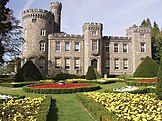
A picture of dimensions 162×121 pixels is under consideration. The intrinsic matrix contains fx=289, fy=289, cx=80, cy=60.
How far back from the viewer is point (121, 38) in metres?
49.9

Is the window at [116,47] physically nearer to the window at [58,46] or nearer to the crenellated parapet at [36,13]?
the window at [58,46]

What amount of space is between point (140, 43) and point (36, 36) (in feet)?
57.4

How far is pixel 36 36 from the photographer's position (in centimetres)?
4672

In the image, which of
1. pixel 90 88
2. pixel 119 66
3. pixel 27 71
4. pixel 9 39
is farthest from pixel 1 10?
pixel 119 66

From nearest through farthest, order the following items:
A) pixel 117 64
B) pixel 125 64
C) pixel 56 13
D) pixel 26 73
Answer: pixel 26 73
pixel 117 64
pixel 125 64
pixel 56 13

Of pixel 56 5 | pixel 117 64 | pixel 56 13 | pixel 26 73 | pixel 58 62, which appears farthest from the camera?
pixel 56 13

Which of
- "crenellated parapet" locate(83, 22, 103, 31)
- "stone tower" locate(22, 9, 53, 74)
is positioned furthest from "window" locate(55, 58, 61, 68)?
"crenellated parapet" locate(83, 22, 103, 31)

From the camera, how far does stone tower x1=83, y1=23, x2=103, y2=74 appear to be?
4694 cm

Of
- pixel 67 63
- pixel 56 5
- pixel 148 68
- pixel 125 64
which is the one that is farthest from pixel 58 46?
pixel 148 68

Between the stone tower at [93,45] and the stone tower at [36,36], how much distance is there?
668 centimetres

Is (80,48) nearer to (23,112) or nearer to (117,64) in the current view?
(117,64)

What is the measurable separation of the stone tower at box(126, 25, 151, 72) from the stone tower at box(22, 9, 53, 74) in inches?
583

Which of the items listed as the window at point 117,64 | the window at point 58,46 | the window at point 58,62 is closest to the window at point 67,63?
the window at point 58,62

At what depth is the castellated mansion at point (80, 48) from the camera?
4684 centimetres
